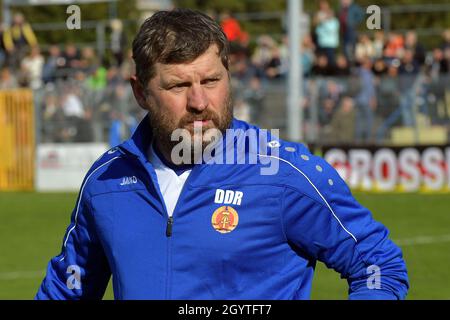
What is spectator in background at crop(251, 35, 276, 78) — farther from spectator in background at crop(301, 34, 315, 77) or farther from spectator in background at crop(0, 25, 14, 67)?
spectator in background at crop(0, 25, 14, 67)

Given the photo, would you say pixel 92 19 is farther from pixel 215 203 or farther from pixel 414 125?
pixel 215 203

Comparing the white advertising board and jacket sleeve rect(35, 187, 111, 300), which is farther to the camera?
the white advertising board

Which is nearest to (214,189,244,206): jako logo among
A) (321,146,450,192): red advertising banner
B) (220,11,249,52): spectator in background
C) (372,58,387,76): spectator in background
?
(321,146,450,192): red advertising banner

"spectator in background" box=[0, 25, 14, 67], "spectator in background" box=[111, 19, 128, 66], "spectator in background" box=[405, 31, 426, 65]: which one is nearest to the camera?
"spectator in background" box=[405, 31, 426, 65]

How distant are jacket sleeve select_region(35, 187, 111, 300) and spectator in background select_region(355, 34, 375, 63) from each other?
19.9 metres

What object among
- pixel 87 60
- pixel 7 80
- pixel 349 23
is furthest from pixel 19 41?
pixel 349 23

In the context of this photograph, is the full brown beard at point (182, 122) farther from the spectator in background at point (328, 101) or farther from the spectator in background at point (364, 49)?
the spectator in background at point (364, 49)

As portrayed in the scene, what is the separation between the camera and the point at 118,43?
2775 cm

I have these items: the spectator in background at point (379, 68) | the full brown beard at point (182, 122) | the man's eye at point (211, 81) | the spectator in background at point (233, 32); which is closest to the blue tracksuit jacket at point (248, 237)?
the full brown beard at point (182, 122)

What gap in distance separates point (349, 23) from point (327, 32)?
25.3 inches

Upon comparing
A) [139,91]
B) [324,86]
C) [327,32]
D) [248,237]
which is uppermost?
[327,32]

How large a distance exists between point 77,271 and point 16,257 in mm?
10939

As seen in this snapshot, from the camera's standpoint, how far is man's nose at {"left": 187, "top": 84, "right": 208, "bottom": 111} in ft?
12.7

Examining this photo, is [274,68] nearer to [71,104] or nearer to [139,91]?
[71,104]
